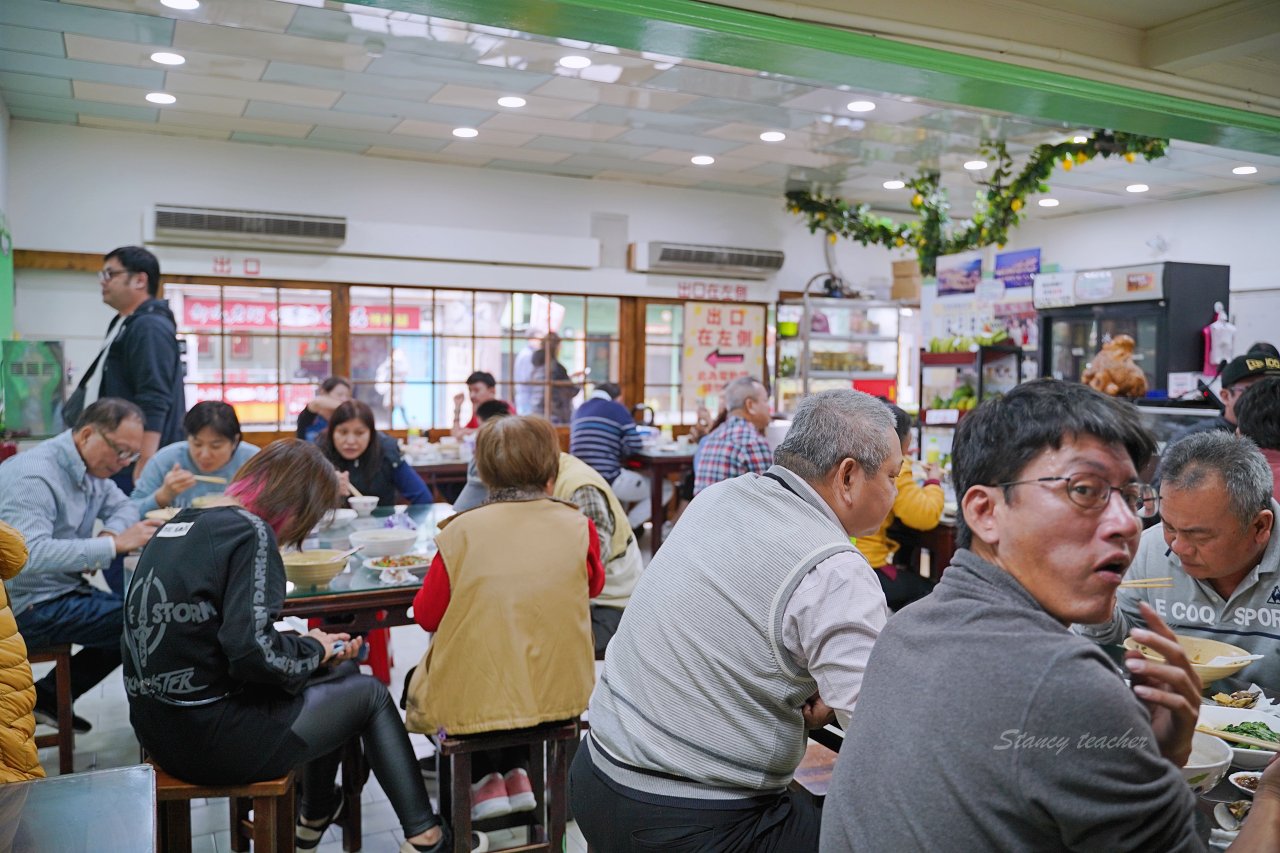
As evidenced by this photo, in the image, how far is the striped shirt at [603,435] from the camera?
684 cm

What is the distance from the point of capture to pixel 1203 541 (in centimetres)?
211

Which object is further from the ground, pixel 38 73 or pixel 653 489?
pixel 38 73

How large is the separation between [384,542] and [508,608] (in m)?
1.06

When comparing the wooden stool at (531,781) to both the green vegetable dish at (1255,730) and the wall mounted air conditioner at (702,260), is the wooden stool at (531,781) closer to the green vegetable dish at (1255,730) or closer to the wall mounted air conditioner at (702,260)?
the green vegetable dish at (1255,730)

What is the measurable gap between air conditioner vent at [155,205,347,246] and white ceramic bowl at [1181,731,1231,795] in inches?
300

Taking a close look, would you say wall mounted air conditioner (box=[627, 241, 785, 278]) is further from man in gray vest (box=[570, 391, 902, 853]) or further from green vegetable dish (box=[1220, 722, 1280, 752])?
green vegetable dish (box=[1220, 722, 1280, 752])

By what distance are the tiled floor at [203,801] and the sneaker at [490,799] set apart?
0.19 meters

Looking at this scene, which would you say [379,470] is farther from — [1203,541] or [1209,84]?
[1209,84]

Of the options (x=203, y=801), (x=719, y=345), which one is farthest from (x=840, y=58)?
(x=719, y=345)

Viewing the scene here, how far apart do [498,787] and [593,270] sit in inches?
268

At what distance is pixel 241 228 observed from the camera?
25.5 ft

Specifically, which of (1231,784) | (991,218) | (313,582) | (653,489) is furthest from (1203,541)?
(991,218)

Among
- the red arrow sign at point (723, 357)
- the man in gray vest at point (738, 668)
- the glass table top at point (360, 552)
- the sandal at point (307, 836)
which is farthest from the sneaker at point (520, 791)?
the red arrow sign at point (723, 357)

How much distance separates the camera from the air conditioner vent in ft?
24.8
